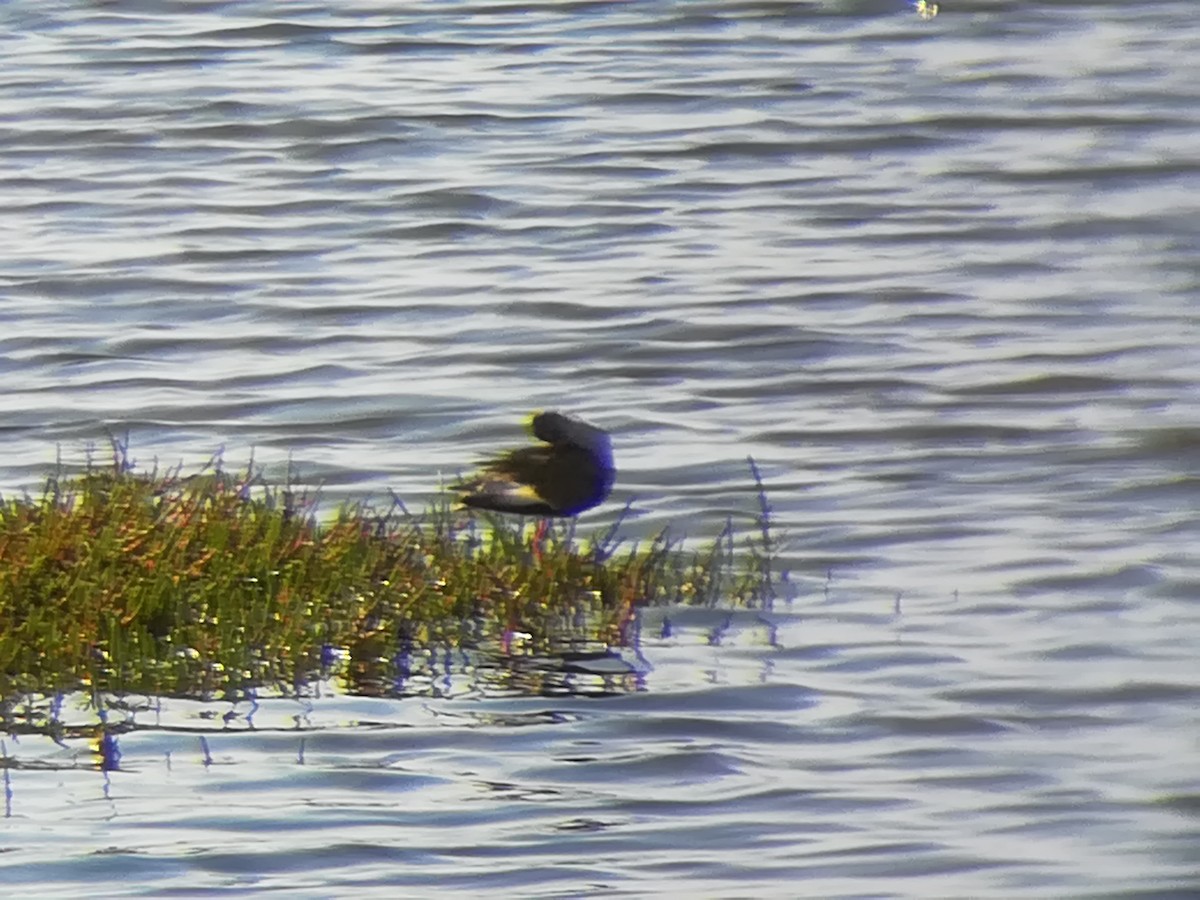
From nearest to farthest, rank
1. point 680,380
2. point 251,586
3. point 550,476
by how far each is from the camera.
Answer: point 251,586, point 550,476, point 680,380

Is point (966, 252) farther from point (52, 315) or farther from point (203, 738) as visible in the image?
point (203, 738)

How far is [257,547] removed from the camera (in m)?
8.30

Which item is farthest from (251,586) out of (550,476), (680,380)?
(680,380)

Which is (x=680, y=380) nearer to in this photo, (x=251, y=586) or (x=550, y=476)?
(x=550, y=476)

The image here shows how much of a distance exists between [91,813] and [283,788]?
500 millimetres

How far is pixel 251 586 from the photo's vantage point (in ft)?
26.8

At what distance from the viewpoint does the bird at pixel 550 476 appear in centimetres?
902

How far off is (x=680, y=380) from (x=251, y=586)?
5.69 meters

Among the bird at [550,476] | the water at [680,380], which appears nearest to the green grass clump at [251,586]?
the bird at [550,476]

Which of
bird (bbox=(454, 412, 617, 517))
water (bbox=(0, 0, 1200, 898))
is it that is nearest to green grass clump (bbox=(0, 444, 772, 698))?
bird (bbox=(454, 412, 617, 517))

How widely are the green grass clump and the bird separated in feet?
0.32

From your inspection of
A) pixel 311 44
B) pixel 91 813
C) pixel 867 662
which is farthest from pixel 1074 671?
pixel 311 44

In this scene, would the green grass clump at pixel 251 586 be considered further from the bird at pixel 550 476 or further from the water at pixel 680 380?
the water at pixel 680 380

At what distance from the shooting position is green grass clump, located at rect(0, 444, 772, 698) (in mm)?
7742
